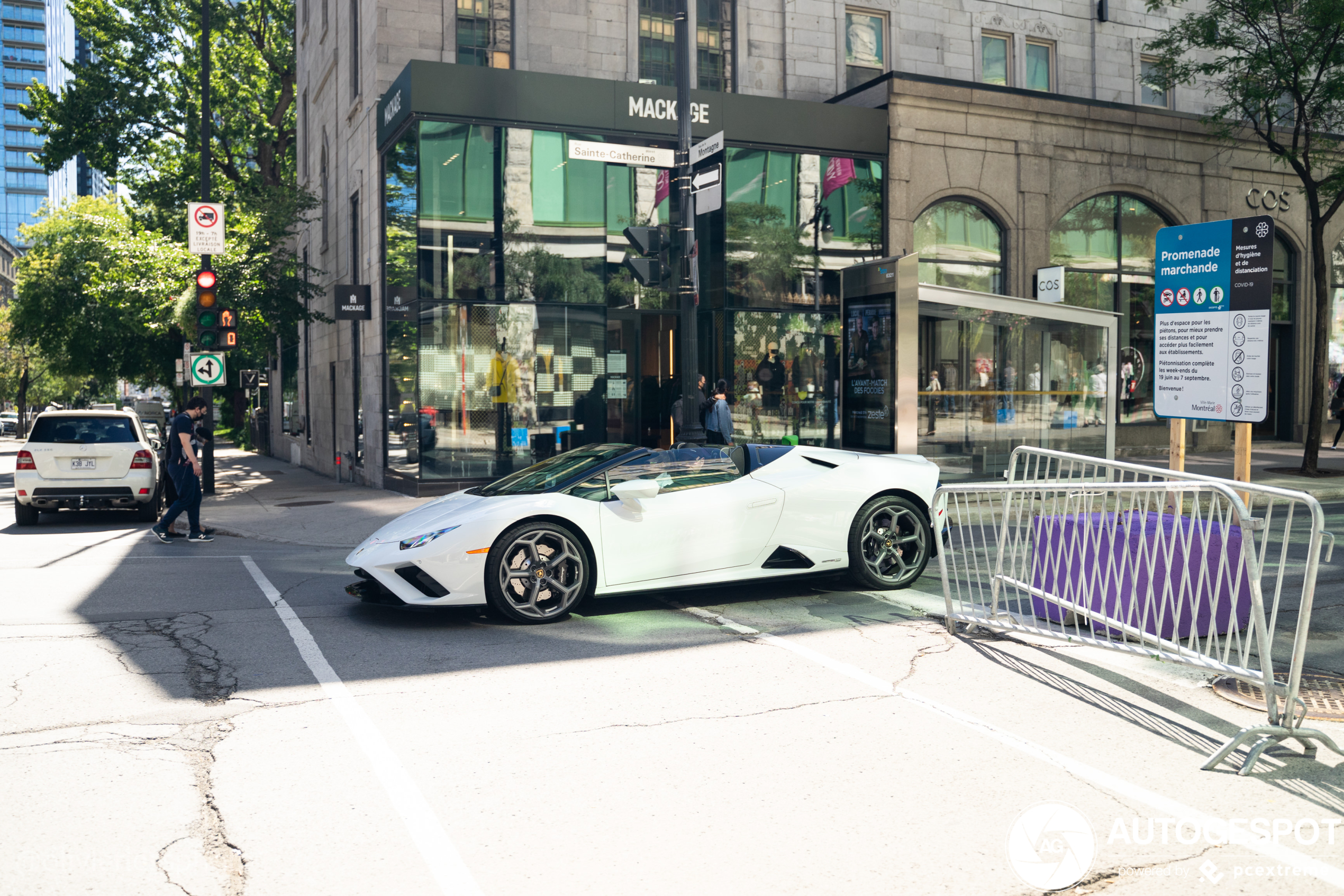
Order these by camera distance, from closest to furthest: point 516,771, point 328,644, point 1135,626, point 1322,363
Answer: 1. point 516,771
2. point 1135,626
3. point 328,644
4. point 1322,363

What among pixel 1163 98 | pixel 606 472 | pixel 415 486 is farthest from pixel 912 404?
pixel 1163 98

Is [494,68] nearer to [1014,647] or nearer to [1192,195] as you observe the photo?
[1014,647]

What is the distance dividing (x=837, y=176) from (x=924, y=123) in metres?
2.22

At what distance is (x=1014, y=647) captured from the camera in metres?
6.57

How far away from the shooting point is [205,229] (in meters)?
17.4

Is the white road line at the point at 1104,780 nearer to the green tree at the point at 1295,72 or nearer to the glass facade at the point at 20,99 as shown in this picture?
the green tree at the point at 1295,72

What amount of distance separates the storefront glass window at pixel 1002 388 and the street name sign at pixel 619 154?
13.0ft

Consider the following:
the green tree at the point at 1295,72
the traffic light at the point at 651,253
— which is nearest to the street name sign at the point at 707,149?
the traffic light at the point at 651,253

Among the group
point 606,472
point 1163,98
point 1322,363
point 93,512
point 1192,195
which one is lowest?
point 93,512

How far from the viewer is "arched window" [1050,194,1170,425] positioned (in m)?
21.7

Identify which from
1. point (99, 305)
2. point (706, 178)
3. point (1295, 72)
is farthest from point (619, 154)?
point (99, 305)

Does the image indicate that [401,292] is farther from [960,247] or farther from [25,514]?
[960,247]

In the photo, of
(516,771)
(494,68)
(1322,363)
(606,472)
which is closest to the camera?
(516,771)

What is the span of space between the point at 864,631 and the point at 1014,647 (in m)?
0.95
